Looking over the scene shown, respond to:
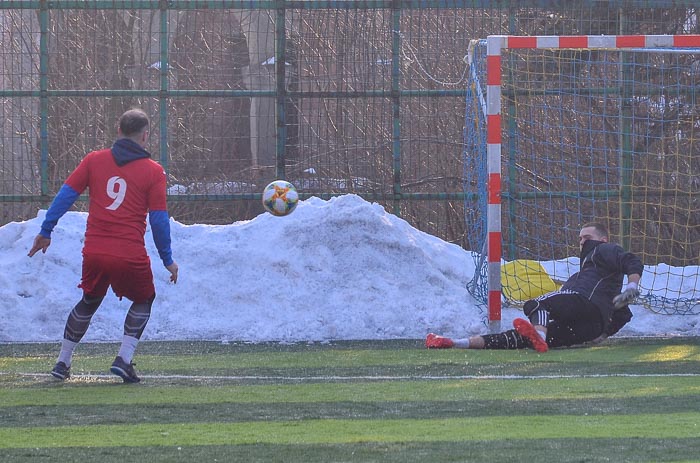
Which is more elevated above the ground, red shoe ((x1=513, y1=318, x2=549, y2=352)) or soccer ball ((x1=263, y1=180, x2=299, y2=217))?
soccer ball ((x1=263, y1=180, x2=299, y2=217))

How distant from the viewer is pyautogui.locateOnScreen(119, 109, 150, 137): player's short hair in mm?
7535

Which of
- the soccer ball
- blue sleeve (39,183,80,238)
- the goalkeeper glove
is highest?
blue sleeve (39,183,80,238)

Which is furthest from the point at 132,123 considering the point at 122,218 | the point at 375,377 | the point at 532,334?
the point at 532,334

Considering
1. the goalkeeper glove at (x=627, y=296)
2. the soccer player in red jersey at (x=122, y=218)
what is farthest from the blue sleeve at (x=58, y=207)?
the goalkeeper glove at (x=627, y=296)

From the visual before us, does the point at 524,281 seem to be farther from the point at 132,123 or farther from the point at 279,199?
the point at 132,123

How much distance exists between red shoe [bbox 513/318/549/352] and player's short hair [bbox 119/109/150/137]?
11.1 feet

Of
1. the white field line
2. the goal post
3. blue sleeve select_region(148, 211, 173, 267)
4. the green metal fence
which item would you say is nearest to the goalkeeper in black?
the white field line

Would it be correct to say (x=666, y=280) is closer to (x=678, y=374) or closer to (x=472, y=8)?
(x=472, y=8)

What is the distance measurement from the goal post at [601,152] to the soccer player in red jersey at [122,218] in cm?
666

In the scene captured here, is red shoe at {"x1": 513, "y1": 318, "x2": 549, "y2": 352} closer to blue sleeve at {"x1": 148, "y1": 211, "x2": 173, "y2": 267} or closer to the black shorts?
the black shorts

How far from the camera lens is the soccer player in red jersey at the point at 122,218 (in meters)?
7.50

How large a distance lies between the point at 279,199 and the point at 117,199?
13.1 ft

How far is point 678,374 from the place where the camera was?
7785 millimetres

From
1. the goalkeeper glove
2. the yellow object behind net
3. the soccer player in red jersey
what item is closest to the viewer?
the soccer player in red jersey
